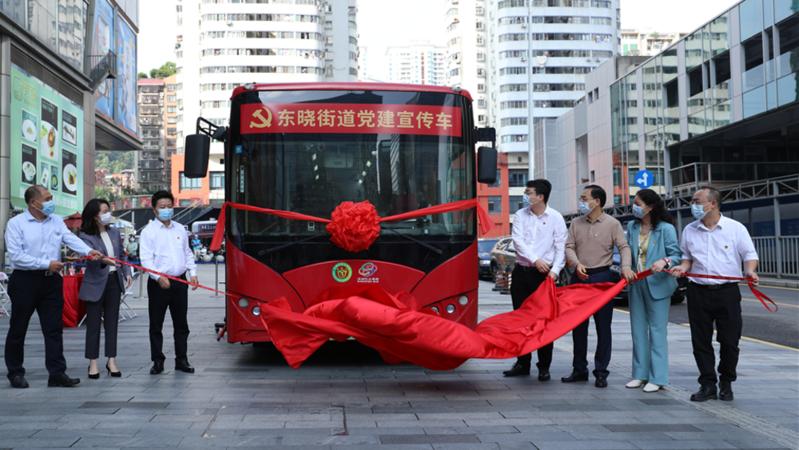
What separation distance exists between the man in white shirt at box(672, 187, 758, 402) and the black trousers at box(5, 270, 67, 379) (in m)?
5.72

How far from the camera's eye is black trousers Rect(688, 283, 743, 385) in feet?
23.6

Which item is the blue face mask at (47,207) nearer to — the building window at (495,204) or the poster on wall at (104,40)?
the poster on wall at (104,40)

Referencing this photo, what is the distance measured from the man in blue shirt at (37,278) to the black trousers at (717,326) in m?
5.63

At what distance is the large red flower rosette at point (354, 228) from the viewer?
28.1 feet

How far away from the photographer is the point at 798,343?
1183 cm

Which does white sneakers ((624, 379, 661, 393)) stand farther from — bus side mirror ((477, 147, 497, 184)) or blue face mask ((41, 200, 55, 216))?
blue face mask ((41, 200, 55, 216))

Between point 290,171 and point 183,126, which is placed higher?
point 183,126

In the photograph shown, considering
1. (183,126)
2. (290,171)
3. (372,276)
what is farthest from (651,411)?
(183,126)

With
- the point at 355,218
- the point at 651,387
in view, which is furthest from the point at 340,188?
the point at 651,387

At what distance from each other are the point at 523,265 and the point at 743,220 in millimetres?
29284

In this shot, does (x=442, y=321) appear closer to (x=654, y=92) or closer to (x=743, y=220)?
(x=743, y=220)

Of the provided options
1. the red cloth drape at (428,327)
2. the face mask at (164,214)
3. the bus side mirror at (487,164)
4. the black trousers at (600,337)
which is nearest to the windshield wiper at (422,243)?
the red cloth drape at (428,327)

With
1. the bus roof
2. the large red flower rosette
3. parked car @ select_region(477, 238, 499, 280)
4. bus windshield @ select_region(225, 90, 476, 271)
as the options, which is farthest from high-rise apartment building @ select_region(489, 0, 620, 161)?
the large red flower rosette

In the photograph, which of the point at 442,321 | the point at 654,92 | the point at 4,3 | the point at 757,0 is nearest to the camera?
the point at 442,321
